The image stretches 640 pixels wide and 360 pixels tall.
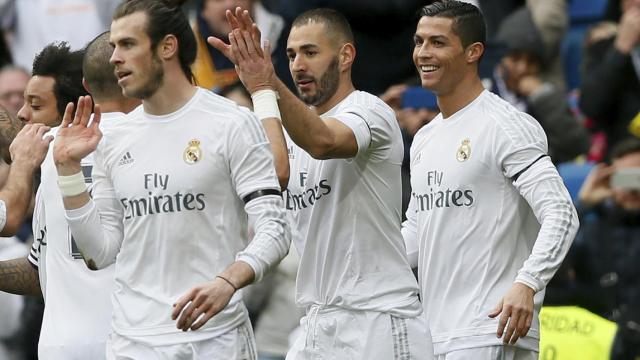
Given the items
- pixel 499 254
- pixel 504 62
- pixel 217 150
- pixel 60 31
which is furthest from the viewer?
pixel 60 31

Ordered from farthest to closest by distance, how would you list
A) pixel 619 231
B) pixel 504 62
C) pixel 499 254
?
pixel 504 62
pixel 619 231
pixel 499 254

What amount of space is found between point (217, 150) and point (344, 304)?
54.8 inches

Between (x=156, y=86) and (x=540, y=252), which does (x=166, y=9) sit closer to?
(x=156, y=86)

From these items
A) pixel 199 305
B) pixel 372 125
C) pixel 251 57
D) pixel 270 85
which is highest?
pixel 251 57

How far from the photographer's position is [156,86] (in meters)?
7.81

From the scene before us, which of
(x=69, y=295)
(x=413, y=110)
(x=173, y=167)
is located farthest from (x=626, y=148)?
(x=173, y=167)

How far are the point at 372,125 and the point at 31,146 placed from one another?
1743mm

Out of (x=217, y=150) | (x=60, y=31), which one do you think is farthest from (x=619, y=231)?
(x=60, y=31)

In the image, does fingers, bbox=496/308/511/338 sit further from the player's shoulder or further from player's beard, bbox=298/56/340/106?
player's beard, bbox=298/56/340/106

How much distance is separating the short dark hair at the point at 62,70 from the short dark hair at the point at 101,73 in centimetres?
55

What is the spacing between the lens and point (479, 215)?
8484 mm

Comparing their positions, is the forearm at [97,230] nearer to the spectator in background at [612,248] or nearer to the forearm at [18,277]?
the forearm at [18,277]

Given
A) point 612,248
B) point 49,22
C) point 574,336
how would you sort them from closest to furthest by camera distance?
1. point 574,336
2. point 612,248
3. point 49,22

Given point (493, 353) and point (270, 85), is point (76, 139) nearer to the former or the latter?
point (270, 85)
